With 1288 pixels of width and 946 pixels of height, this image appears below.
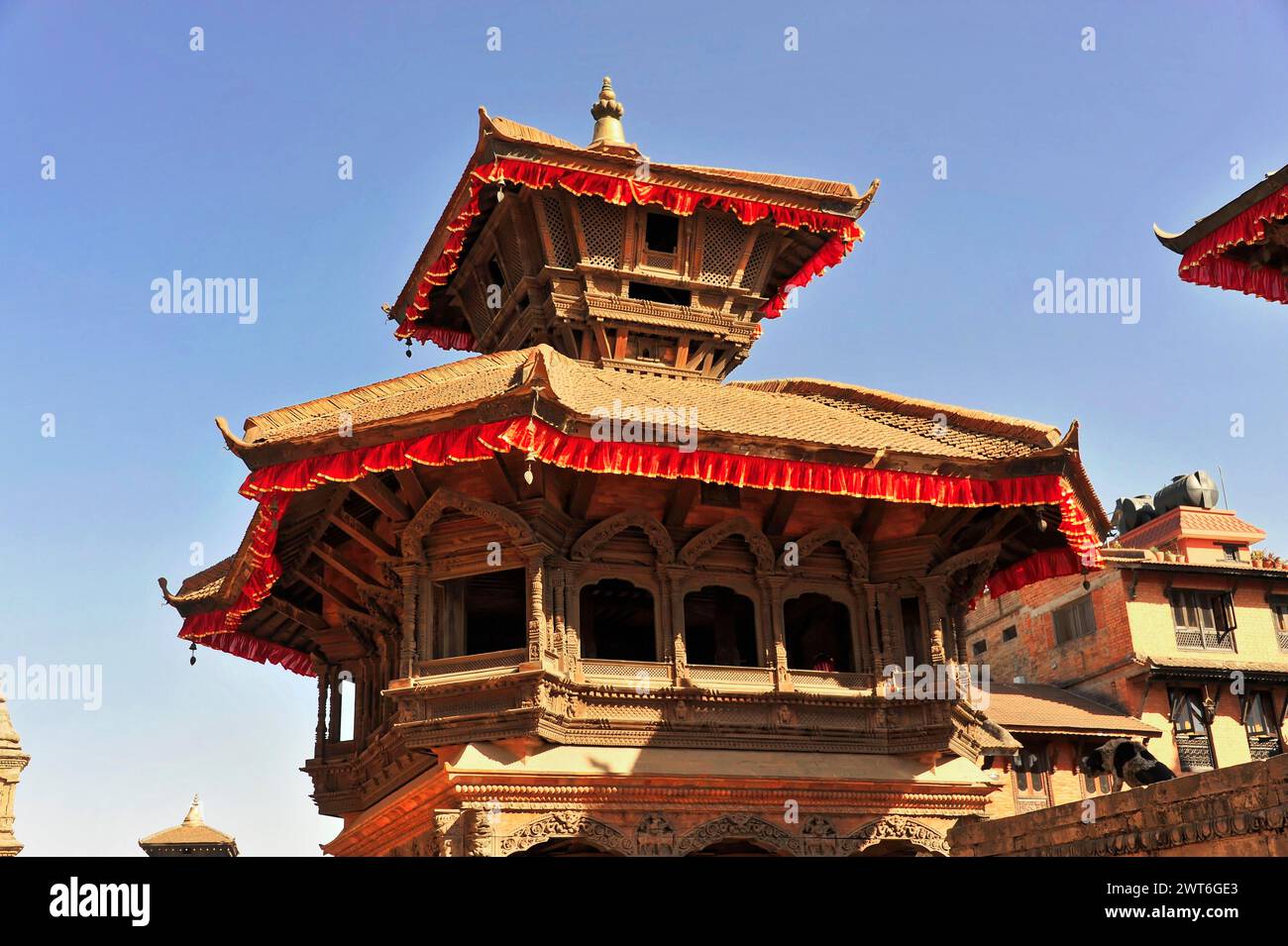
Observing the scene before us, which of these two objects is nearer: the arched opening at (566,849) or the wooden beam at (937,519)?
the arched opening at (566,849)

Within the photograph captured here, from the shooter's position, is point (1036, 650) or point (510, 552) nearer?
point (510, 552)

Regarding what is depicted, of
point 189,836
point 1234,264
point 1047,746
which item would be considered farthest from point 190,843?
point 1234,264

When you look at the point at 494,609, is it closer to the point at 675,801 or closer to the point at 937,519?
the point at 675,801

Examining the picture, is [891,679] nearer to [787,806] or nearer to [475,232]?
[787,806]

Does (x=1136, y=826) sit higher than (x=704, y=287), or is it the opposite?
(x=704, y=287)

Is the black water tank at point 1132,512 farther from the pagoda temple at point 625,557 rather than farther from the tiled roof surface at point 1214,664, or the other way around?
the pagoda temple at point 625,557

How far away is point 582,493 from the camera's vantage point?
54.5 ft

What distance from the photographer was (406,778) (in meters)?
17.6

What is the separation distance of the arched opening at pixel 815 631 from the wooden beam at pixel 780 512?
2913 mm

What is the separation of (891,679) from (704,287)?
7190 millimetres

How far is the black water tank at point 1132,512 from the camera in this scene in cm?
5009

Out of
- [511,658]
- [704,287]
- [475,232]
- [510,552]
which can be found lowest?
[511,658]

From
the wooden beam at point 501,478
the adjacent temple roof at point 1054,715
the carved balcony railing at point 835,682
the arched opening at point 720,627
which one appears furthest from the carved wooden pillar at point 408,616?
the adjacent temple roof at point 1054,715
